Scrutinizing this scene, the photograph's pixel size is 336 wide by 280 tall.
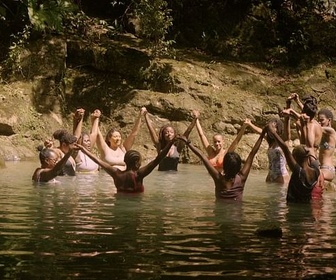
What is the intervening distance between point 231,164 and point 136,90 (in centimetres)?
1025

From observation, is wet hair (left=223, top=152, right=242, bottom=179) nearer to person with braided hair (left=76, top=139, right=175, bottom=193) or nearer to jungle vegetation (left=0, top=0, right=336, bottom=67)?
person with braided hair (left=76, top=139, right=175, bottom=193)

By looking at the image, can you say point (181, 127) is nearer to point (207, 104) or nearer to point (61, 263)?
point (207, 104)

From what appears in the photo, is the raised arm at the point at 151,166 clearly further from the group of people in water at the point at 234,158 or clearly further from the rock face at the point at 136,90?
the rock face at the point at 136,90

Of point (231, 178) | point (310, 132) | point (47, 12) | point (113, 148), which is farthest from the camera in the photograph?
point (113, 148)

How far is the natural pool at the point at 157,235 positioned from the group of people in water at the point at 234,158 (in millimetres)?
276

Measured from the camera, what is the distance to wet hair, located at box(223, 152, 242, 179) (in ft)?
30.6

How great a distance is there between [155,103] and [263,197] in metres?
8.32

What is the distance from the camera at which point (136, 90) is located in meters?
19.3

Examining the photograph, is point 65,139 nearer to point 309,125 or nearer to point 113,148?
point 113,148

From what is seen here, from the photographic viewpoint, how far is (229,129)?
18.3 m

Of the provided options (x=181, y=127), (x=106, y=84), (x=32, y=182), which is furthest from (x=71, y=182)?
(x=106, y=84)

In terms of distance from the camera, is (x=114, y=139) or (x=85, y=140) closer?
(x=85, y=140)

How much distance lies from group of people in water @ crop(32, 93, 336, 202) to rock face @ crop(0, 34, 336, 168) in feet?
11.4

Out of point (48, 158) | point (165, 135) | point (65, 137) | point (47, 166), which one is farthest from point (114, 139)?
point (48, 158)
